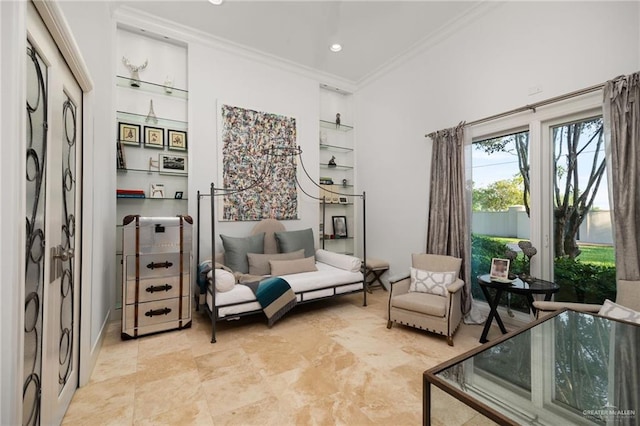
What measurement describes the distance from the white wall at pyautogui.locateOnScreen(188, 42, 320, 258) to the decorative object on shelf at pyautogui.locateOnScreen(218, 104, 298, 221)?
10cm

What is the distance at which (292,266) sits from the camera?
11.5 ft

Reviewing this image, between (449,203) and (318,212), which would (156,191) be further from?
(449,203)

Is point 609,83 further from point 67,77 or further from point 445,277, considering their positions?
point 67,77

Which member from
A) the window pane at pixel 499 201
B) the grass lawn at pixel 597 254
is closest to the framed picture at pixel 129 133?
the window pane at pixel 499 201

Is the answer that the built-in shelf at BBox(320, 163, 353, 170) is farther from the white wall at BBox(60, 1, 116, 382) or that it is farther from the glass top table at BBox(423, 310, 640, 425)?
the glass top table at BBox(423, 310, 640, 425)

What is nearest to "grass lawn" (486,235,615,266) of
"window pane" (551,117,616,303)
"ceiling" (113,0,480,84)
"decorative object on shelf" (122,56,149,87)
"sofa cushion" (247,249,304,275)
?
"window pane" (551,117,616,303)

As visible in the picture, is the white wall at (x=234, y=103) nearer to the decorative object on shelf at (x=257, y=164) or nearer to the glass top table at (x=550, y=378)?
the decorative object on shelf at (x=257, y=164)

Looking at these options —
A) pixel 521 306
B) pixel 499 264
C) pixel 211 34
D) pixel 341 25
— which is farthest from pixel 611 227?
pixel 211 34

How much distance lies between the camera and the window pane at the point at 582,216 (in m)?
2.43

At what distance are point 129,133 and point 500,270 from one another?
4143mm

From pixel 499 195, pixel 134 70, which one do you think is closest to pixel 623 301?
pixel 499 195

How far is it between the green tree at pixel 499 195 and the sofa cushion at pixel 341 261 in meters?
1.56

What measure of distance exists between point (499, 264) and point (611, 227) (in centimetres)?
86

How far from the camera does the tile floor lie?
1.68 meters
